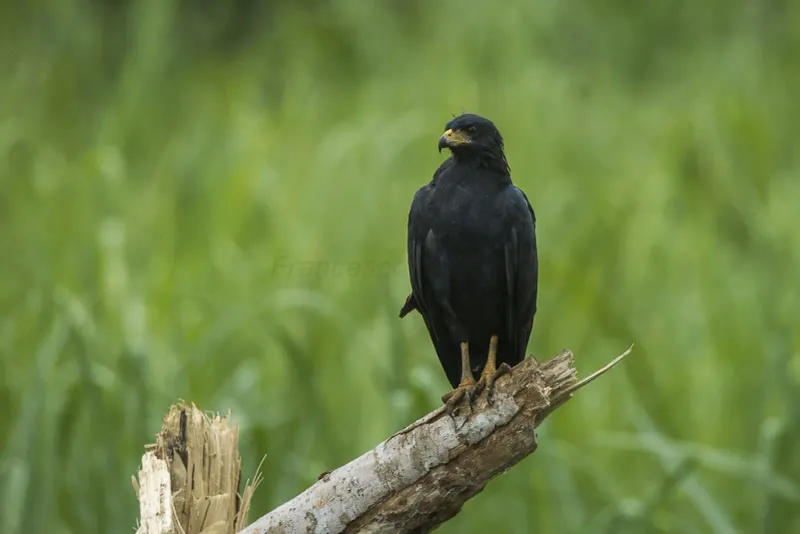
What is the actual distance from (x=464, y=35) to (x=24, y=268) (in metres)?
4.00

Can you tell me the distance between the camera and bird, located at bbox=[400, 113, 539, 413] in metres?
3.85

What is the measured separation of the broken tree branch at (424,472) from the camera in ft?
9.87

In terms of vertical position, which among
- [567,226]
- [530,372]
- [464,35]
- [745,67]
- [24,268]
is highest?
[464,35]

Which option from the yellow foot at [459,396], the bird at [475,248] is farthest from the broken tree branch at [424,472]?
the bird at [475,248]

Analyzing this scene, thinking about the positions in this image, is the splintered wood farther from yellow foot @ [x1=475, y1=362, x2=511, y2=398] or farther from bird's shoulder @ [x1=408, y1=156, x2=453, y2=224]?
bird's shoulder @ [x1=408, y1=156, x2=453, y2=224]

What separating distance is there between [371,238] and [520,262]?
2.77 meters

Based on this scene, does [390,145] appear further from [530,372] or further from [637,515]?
[530,372]

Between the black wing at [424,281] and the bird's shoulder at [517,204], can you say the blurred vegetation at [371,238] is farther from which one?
the bird's shoulder at [517,204]

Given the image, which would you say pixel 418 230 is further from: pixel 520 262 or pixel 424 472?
pixel 424 472

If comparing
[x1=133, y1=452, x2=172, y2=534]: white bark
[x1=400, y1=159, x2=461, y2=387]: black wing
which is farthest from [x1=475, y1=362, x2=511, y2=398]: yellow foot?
[x1=133, y1=452, x2=172, y2=534]: white bark

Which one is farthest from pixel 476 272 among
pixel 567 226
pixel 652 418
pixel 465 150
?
pixel 567 226

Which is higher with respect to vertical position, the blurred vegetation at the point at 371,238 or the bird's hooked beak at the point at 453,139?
the blurred vegetation at the point at 371,238

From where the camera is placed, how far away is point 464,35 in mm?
8586

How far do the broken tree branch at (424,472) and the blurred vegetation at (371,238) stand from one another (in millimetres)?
1583
